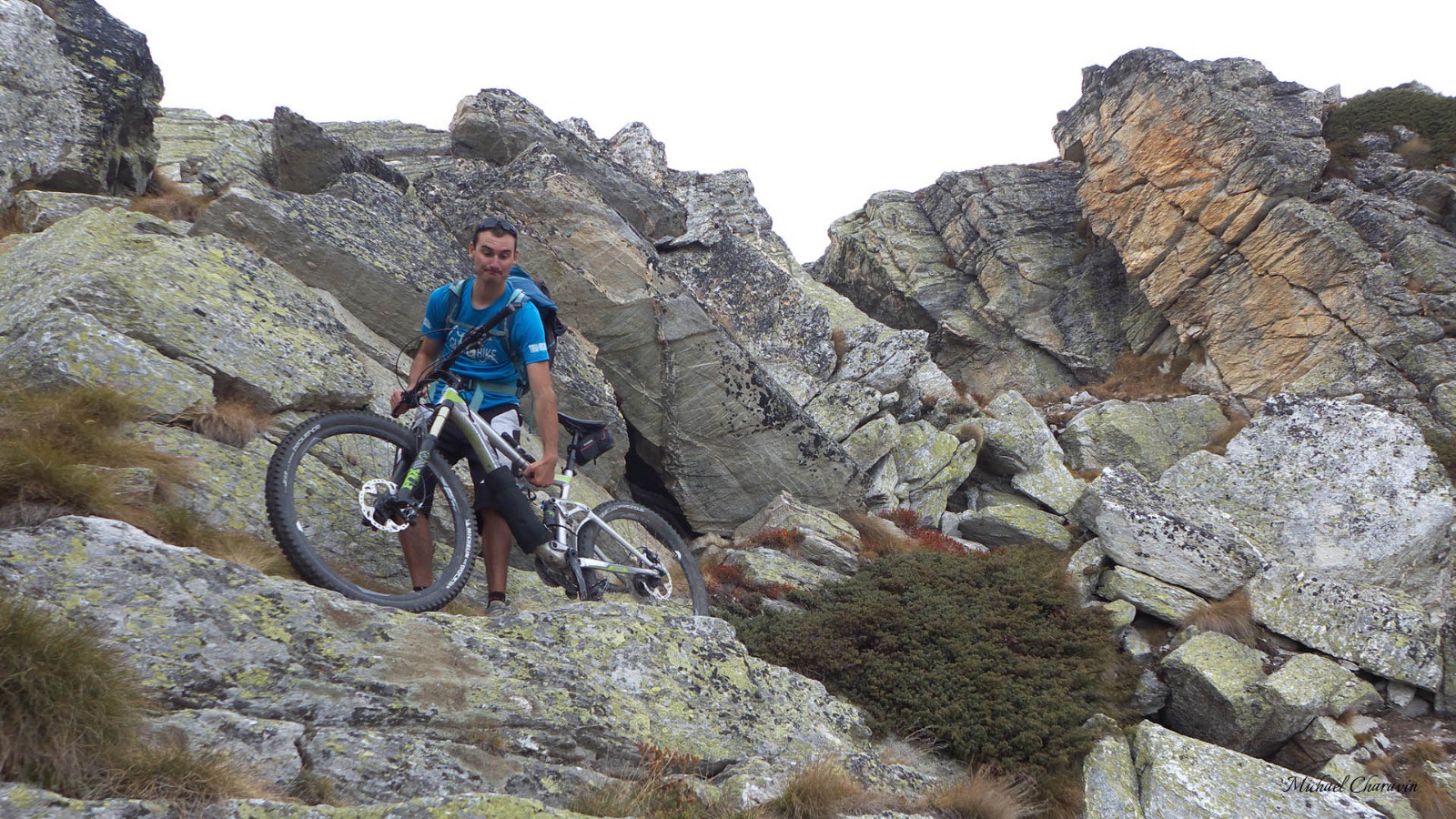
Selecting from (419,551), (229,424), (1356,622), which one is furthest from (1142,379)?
(229,424)

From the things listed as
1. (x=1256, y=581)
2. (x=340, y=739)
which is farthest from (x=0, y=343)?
(x=1256, y=581)

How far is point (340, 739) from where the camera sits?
445 cm

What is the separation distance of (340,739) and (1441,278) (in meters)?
33.0

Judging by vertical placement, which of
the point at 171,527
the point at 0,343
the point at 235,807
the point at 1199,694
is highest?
the point at 0,343

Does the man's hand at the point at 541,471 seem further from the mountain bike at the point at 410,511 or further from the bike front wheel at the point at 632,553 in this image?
the bike front wheel at the point at 632,553

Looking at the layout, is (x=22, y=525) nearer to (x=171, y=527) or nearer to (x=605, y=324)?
(x=171, y=527)

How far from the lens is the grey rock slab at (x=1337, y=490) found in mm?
14180

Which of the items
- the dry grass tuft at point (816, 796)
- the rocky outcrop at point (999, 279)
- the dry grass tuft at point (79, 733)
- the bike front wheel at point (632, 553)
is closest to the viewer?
the dry grass tuft at point (79, 733)

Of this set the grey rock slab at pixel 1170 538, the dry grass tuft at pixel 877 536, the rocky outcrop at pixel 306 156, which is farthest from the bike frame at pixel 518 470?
the rocky outcrop at pixel 306 156

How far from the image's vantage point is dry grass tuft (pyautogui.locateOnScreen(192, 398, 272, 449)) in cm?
687

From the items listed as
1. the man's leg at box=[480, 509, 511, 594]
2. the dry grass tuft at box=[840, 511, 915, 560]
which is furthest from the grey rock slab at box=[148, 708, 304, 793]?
the dry grass tuft at box=[840, 511, 915, 560]

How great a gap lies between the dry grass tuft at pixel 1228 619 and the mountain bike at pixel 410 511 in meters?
8.36

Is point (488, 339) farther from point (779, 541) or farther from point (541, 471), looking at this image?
point (779, 541)

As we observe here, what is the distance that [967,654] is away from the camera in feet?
30.2
